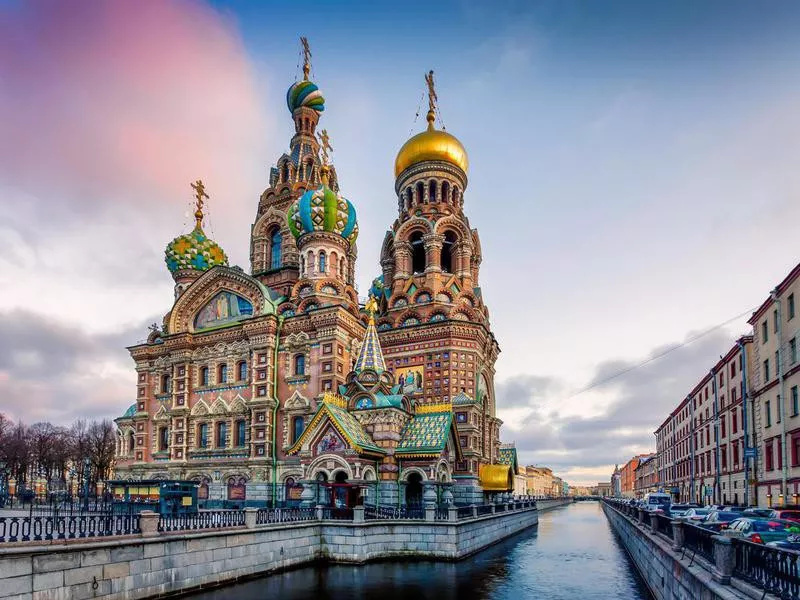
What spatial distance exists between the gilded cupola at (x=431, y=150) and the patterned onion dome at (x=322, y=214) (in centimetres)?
915

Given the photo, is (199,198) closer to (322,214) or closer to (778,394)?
(322,214)

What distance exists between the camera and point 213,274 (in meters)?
40.5

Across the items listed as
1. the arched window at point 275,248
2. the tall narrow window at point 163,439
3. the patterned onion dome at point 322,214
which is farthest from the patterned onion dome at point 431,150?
the tall narrow window at point 163,439

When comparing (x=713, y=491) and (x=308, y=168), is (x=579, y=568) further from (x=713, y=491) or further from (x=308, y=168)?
(x=308, y=168)

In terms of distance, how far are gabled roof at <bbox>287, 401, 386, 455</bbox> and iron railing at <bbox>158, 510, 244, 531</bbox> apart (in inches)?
273

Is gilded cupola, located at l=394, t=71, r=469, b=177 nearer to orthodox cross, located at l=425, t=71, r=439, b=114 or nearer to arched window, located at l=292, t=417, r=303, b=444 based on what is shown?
orthodox cross, located at l=425, t=71, r=439, b=114

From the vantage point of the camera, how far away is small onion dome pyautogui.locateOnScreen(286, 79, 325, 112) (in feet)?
160

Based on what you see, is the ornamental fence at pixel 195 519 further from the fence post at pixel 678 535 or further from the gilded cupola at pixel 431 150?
the gilded cupola at pixel 431 150

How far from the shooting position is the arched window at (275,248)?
44.9m

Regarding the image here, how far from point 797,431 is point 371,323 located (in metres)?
20.8

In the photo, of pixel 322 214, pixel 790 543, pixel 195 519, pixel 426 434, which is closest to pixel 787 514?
pixel 790 543

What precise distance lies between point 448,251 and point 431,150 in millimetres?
7991

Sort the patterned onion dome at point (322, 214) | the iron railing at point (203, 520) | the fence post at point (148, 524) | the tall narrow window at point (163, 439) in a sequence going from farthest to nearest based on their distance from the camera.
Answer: the tall narrow window at point (163, 439) < the patterned onion dome at point (322, 214) < the iron railing at point (203, 520) < the fence post at point (148, 524)

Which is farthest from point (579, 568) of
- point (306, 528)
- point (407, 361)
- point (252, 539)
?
point (407, 361)
